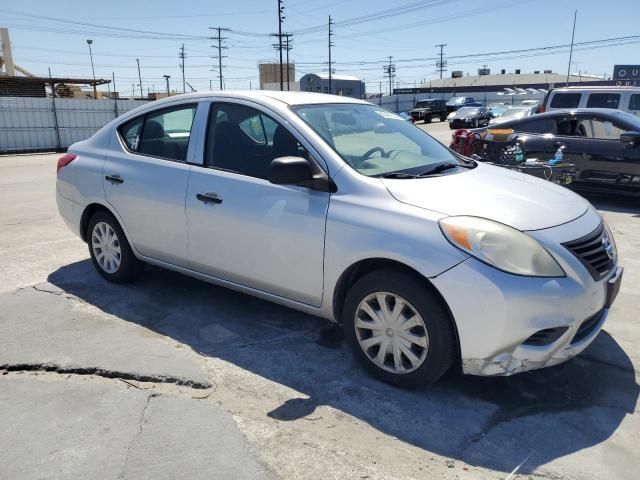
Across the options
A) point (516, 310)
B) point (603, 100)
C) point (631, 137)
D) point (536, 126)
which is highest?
point (603, 100)

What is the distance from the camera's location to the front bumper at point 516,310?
281 centimetres

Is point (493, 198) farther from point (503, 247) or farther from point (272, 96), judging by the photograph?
point (272, 96)

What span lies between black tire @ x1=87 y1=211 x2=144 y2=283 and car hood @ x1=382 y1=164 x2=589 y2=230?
259cm

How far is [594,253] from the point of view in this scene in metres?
3.13

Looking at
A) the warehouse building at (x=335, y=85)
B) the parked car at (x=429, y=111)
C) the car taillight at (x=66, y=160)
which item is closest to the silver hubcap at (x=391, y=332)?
the car taillight at (x=66, y=160)

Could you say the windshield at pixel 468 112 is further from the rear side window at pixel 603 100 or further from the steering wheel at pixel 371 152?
the steering wheel at pixel 371 152

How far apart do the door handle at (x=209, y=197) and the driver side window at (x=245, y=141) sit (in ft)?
0.70

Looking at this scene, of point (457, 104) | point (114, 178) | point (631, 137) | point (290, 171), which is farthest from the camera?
point (457, 104)

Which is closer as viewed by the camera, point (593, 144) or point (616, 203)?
point (593, 144)

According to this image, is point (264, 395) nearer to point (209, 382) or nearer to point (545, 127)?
point (209, 382)

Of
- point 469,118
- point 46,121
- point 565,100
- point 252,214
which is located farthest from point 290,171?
point 469,118

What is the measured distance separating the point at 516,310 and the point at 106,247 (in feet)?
12.1

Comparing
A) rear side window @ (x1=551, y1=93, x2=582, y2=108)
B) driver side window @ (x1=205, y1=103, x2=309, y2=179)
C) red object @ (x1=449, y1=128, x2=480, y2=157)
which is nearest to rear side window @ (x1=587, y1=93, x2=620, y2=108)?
rear side window @ (x1=551, y1=93, x2=582, y2=108)

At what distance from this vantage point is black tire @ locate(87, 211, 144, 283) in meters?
4.83
